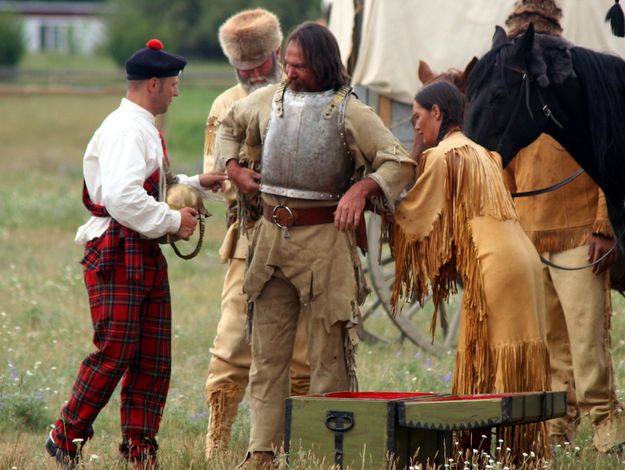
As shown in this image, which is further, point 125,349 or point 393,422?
point 125,349

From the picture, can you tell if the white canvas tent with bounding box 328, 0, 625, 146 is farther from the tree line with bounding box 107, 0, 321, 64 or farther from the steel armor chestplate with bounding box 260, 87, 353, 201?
the tree line with bounding box 107, 0, 321, 64

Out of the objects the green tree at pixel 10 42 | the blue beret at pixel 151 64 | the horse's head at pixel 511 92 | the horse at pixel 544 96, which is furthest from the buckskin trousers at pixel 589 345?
the green tree at pixel 10 42

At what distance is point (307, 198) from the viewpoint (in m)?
5.08

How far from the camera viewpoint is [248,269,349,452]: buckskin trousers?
5.21 metres

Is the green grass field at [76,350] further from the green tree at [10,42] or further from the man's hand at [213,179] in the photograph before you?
the green tree at [10,42]

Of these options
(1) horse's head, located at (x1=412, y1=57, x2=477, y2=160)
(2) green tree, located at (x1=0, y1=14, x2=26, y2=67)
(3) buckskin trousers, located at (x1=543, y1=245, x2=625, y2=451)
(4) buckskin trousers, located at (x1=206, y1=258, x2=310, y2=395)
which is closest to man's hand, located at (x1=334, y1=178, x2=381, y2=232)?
(1) horse's head, located at (x1=412, y1=57, x2=477, y2=160)

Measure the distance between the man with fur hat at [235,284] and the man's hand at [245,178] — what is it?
26.2 inches

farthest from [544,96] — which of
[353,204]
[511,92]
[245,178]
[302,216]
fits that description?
[245,178]

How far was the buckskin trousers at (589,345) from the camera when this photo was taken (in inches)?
235

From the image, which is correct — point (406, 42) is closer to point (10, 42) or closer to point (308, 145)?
point (308, 145)

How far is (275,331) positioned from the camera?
17.4 feet

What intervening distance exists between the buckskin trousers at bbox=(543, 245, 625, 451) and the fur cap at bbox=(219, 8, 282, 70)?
5.70 feet

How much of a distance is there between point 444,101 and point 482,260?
69 centimetres

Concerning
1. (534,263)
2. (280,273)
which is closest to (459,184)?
(534,263)
